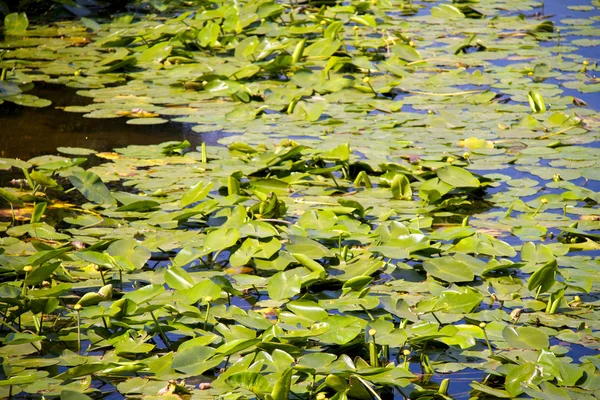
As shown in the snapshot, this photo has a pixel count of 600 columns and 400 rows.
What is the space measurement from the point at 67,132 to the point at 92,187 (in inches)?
32.6

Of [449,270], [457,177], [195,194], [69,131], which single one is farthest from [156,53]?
[449,270]

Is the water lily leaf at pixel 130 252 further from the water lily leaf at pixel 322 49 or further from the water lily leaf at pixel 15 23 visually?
the water lily leaf at pixel 15 23

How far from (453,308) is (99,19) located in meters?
3.74

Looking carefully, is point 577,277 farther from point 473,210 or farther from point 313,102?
point 313,102

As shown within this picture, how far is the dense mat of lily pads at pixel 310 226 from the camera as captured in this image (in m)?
1.71

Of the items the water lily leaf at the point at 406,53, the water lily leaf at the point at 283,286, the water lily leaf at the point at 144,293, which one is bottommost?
the water lily leaf at the point at 406,53

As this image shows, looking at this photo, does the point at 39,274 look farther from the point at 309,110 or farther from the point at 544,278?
the point at 309,110

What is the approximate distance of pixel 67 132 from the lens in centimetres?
328

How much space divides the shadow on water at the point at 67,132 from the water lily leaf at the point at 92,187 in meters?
0.55

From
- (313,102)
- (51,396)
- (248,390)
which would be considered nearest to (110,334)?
(51,396)

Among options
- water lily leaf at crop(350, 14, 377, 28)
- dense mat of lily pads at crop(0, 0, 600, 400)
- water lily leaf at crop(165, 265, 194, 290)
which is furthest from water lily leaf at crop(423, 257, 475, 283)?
water lily leaf at crop(350, 14, 377, 28)

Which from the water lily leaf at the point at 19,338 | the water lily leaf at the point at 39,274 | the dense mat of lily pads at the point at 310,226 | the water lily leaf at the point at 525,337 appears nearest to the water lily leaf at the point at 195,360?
the dense mat of lily pads at the point at 310,226

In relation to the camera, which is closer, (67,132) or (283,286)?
(283,286)

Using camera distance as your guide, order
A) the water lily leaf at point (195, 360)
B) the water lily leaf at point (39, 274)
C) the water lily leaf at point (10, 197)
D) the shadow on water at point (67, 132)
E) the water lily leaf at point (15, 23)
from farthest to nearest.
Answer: the water lily leaf at point (15, 23)
the shadow on water at point (67, 132)
the water lily leaf at point (10, 197)
the water lily leaf at point (39, 274)
the water lily leaf at point (195, 360)
